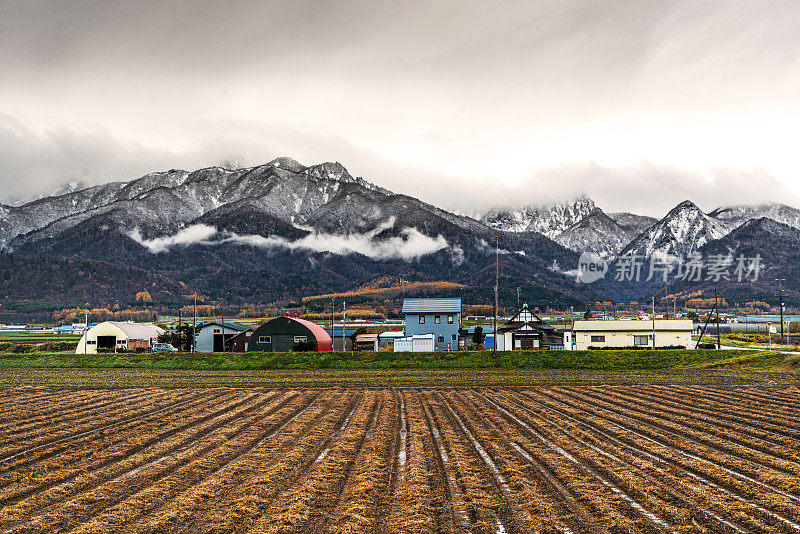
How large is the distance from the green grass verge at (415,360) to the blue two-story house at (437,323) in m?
20.4

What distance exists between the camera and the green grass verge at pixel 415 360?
194ft

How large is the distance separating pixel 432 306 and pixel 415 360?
79.8 ft

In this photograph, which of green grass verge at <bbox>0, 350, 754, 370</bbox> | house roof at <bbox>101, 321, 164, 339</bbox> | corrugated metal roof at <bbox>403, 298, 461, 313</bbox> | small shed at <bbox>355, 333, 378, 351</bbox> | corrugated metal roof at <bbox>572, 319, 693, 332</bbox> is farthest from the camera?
house roof at <bbox>101, 321, 164, 339</bbox>

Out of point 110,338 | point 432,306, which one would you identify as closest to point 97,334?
point 110,338

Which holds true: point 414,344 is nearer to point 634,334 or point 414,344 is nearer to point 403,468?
point 634,334

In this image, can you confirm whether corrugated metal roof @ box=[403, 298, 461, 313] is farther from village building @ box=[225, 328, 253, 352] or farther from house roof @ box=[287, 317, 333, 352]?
village building @ box=[225, 328, 253, 352]

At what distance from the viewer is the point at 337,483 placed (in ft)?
47.5

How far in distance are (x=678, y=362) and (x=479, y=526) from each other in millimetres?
55963

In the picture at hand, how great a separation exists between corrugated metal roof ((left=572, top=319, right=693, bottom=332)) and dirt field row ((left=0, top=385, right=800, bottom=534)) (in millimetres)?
50424

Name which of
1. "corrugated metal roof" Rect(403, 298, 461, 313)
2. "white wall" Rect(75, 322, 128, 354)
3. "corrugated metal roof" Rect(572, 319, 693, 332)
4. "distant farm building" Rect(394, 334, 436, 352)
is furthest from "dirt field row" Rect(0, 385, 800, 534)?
"white wall" Rect(75, 322, 128, 354)

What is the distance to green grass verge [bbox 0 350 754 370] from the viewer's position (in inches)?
2334

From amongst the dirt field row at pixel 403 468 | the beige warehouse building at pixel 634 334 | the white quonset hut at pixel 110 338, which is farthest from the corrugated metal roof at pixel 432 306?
the dirt field row at pixel 403 468

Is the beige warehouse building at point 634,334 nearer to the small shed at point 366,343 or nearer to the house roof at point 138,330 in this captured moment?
the small shed at point 366,343

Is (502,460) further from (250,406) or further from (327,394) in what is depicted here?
(327,394)
